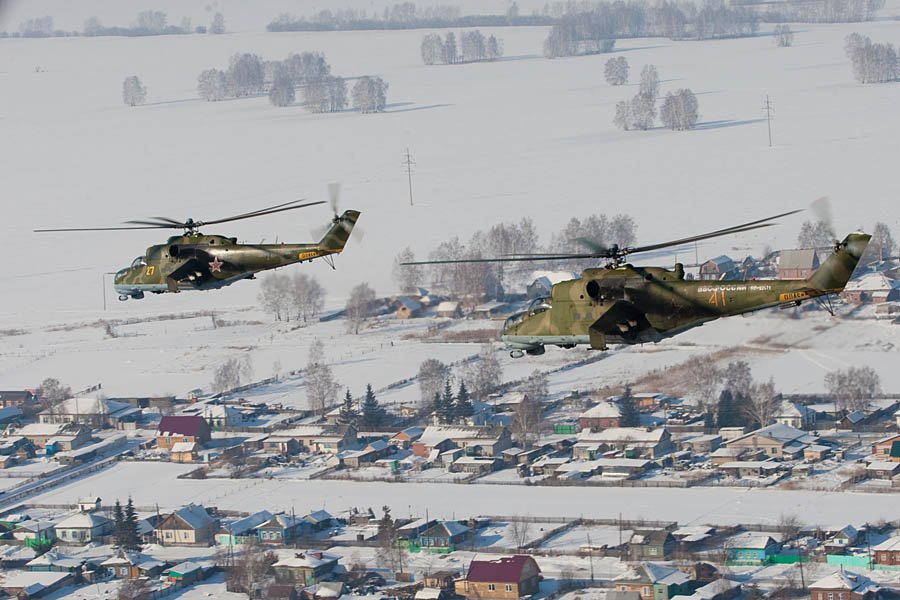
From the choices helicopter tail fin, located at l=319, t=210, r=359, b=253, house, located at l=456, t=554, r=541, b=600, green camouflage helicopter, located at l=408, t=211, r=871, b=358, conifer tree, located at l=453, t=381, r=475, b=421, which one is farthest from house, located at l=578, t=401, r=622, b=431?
green camouflage helicopter, located at l=408, t=211, r=871, b=358

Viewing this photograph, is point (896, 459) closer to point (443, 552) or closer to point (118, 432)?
point (443, 552)

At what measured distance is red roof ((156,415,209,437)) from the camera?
331 ft

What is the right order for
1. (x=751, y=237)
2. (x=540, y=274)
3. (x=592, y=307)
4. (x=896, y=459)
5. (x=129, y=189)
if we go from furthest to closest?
1. (x=129, y=189)
2. (x=751, y=237)
3. (x=540, y=274)
4. (x=896, y=459)
5. (x=592, y=307)

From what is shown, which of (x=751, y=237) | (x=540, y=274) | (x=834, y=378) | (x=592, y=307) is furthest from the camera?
(x=751, y=237)

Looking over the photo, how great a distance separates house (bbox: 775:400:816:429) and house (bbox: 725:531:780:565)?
2324 cm

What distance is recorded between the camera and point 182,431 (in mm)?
100875

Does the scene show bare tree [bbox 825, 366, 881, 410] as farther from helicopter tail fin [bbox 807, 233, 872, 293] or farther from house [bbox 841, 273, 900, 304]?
helicopter tail fin [bbox 807, 233, 872, 293]

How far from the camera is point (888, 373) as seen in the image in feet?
346

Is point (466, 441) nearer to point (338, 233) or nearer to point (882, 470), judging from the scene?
point (882, 470)

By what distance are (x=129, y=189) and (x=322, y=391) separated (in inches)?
3588

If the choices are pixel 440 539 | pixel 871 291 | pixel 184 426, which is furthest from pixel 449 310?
pixel 440 539

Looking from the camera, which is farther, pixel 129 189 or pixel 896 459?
pixel 129 189

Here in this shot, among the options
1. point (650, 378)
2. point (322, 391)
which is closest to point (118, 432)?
point (322, 391)

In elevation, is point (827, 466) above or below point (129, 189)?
below
